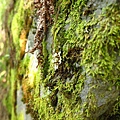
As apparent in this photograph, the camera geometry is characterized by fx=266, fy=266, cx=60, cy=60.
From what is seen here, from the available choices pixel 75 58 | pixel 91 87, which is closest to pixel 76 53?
pixel 75 58

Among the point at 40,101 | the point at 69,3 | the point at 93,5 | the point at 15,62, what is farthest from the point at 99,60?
the point at 15,62

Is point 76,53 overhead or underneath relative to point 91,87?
Answer: overhead

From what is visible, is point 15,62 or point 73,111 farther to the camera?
point 15,62

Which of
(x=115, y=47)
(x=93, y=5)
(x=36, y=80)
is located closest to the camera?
(x=115, y=47)

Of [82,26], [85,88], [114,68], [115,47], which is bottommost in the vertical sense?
[85,88]

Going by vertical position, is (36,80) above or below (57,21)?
below

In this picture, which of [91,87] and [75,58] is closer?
[91,87]

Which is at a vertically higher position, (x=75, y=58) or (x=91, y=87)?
(x=75, y=58)

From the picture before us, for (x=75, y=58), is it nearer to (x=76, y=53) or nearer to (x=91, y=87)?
(x=76, y=53)

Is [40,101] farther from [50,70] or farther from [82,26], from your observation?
[82,26]

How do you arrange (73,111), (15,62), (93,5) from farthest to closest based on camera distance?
(15,62)
(73,111)
(93,5)

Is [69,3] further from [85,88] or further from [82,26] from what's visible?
[85,88]
